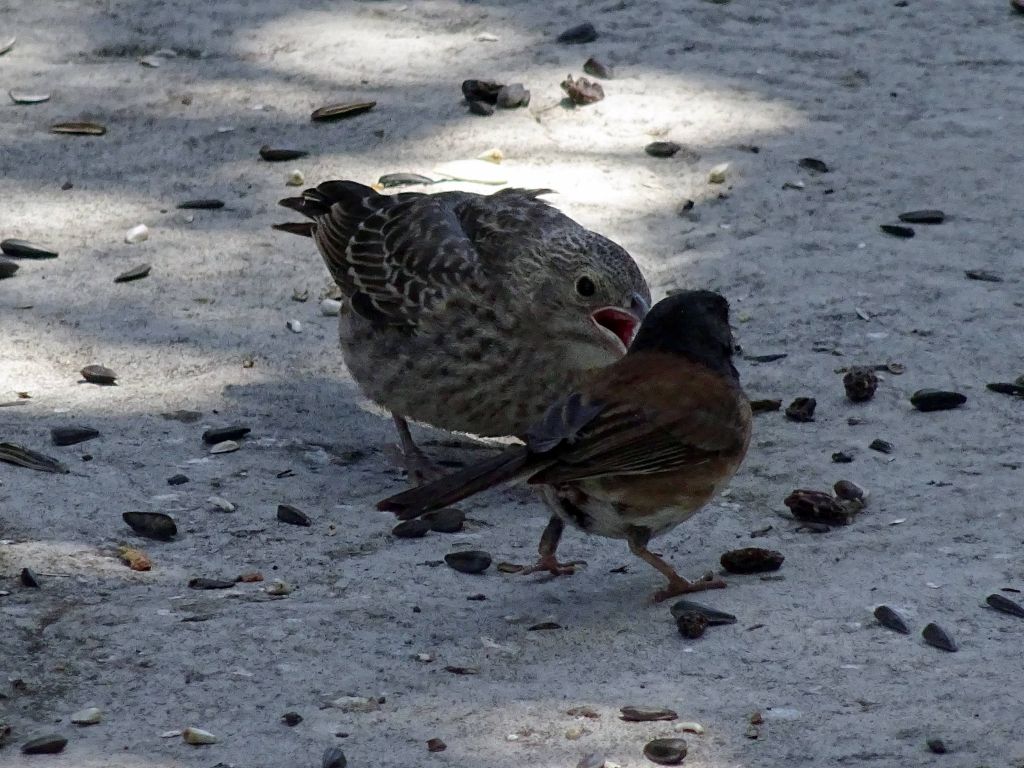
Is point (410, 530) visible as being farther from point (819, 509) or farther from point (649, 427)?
point (819, 509)

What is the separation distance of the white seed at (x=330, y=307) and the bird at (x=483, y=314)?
74cm

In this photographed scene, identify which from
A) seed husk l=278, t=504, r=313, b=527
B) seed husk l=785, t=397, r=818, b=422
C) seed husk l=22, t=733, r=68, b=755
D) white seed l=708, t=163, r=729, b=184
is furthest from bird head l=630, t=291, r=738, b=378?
white seed l=708, t=163, r=729, b=184

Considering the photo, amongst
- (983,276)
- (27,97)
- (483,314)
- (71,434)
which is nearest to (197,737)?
(71,434)

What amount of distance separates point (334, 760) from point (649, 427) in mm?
1570

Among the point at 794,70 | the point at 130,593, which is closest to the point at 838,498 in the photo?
the point at 130,593

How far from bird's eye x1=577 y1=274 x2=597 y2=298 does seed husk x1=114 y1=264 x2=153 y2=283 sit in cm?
255

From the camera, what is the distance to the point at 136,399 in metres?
6.96

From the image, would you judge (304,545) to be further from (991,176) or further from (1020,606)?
(991,176)

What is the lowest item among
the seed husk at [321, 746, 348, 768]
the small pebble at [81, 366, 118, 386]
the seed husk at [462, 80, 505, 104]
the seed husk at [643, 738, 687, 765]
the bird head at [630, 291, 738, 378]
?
the small pebble at [81, 366, 118, 386]

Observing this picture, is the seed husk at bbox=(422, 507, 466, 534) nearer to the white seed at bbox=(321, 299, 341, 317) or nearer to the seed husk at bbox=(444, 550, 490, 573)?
the seed husk at bbox=(444, 550, 490, 573)

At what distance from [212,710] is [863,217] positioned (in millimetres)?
5036

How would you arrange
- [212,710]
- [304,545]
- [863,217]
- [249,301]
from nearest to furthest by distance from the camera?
[212,710] → [304,545] → [249,301] → [863,217]

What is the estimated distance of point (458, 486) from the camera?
500 cm

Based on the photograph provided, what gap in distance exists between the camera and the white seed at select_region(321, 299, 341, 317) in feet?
25.8
